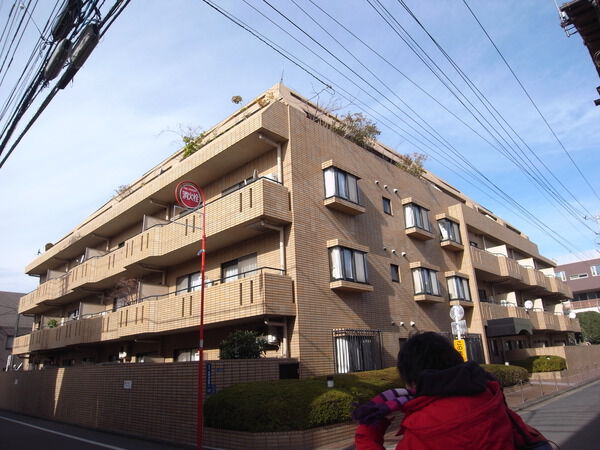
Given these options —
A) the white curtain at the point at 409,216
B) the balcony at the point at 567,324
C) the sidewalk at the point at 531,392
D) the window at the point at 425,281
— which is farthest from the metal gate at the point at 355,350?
the balcony at the point at 567,324

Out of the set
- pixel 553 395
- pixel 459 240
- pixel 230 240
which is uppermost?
pixel 459 240

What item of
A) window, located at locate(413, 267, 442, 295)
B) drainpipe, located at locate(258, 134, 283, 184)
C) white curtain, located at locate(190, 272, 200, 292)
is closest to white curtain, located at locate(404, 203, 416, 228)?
window, located at locate(413, 267, 442, 295)

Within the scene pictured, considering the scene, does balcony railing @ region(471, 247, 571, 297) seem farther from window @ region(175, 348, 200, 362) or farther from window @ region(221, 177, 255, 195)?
window @ region(175, 348, 200, 362)

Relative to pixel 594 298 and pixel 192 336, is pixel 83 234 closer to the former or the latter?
pixel 192 336

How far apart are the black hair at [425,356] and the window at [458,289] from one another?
2057cm

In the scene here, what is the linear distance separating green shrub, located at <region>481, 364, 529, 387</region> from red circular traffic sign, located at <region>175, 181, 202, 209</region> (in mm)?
13941

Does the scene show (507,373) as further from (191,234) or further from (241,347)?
(191,234)

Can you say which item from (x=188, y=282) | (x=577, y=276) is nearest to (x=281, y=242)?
(x=188, y=282)

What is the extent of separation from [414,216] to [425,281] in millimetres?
3124

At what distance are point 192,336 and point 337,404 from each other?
8275 millimetres

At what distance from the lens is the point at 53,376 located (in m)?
18.5

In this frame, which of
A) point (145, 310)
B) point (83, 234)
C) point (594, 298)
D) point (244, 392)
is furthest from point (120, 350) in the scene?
point (594, 298)

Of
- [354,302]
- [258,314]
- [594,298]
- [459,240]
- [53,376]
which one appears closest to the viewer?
[258,314]

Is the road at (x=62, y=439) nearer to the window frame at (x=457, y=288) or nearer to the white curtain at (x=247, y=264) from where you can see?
the white curtain at (x=247, y=264)
